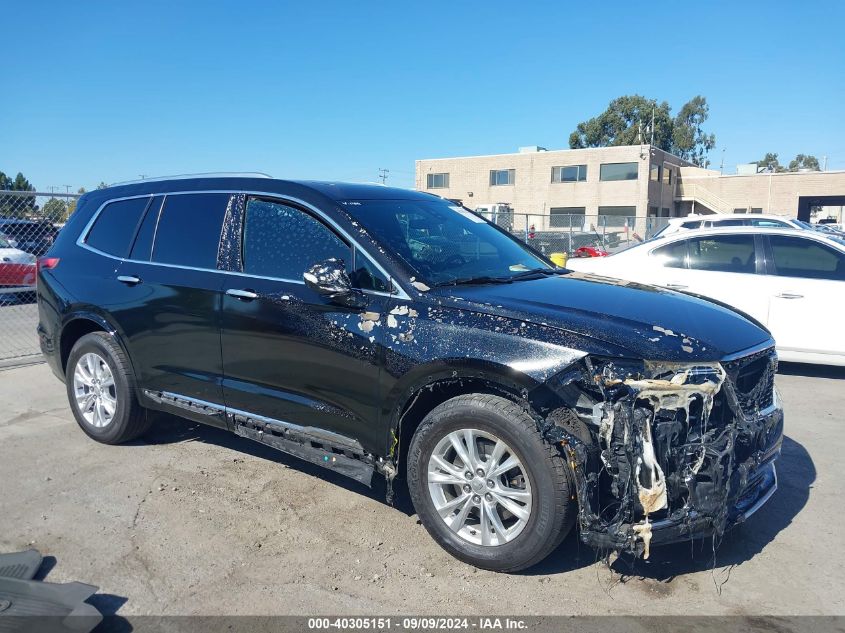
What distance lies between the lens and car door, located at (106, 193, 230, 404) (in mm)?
4477

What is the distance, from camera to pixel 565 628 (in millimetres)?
2988

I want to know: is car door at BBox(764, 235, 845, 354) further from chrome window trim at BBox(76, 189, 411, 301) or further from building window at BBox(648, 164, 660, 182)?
building window at BBox(648, 164, 660, 182)

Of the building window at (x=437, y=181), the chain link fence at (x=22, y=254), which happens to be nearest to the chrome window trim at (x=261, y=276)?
the chain link fence at (x=22, y=254)

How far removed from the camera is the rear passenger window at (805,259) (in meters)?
7.26

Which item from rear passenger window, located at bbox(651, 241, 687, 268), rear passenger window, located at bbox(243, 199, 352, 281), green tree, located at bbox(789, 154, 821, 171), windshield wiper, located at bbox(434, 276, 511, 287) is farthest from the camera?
green tree, located at bbox(789, 154, 821, 171)

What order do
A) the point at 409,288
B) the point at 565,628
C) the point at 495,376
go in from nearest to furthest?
the point at 565,628 < the point at 495,376 < the point at 409,288

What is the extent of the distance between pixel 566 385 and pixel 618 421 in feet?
0.90

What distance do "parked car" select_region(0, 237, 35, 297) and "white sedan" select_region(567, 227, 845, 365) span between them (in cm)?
1030

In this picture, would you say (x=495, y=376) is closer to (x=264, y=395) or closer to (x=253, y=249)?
(x=264, y=395)

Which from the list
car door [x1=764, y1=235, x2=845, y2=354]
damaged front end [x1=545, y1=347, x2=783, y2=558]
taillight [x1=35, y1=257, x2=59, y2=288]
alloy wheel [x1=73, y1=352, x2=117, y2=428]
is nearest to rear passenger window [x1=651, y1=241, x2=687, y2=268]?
car door [x1=764, y1=235, x2=845, y2=354]

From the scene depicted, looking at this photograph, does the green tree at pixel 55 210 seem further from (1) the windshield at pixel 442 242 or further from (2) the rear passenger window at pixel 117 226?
(1) the windshield at pixel 442 242

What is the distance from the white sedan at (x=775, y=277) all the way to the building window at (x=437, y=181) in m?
48.2

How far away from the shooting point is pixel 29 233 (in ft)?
37.2

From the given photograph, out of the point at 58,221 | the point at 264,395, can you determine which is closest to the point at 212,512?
the point at 264,395
